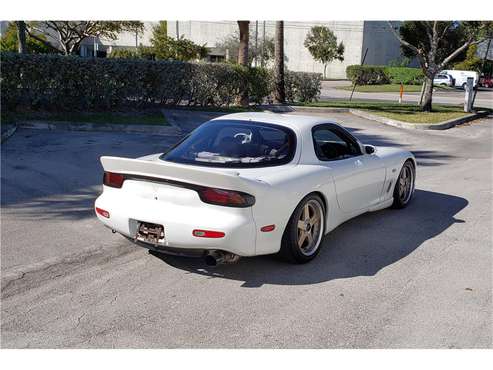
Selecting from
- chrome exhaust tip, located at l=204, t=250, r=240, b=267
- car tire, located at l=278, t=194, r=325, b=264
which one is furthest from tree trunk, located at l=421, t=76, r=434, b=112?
chrome exhaust tip, located at l=204, t=250, r=240, b=267

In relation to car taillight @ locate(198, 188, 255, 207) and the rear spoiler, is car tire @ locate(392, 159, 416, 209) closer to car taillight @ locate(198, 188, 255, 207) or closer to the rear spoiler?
the rear spoiler

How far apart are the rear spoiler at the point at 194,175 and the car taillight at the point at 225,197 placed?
0.12 feet

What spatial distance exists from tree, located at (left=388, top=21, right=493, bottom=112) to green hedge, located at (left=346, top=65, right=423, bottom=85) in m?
26.4

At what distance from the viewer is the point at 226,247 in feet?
14.5

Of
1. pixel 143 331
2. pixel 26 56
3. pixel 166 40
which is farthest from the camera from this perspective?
pixel 166 40

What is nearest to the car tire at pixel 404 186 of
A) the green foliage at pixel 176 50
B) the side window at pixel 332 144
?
the side window at pixel 332 144

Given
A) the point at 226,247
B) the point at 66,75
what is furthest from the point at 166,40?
the point at 226,247

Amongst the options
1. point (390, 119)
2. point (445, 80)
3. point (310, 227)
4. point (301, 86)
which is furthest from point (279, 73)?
point (445, 80)

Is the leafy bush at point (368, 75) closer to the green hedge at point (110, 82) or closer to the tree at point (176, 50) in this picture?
the tree at point (176, 50)

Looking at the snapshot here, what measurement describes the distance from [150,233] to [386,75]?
5420 cm

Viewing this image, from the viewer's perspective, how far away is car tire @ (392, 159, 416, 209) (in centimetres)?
700

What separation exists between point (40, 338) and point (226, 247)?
149 cm
